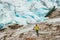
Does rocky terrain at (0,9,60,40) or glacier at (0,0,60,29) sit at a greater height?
glacier at (0,0,60,29)

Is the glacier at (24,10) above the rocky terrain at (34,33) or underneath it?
above

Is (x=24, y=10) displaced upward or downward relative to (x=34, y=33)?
upward

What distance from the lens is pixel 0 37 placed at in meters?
5.25

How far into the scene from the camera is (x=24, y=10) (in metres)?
6.41

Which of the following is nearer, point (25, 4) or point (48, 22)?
point (48, 22)

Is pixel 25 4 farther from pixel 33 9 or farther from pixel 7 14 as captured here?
pixel 7 14

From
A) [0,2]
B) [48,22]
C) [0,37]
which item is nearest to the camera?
[0,37]

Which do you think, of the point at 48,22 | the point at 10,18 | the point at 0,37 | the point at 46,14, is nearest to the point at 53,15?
the point at 46,14

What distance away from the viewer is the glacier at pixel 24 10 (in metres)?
5.94

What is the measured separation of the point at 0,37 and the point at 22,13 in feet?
4.21

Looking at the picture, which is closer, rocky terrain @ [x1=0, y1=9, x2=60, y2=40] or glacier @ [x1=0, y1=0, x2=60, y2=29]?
rocky terrain @ [x1=0, y1=9, x2=60, y2=40]

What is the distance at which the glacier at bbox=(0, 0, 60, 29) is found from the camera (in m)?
5.94

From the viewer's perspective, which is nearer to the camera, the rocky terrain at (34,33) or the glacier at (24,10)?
the rocky terrain at (34,33)

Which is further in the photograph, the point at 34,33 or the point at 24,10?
the point at 24,10
